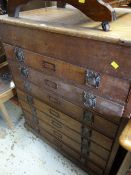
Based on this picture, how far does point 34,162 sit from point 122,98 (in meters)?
1.10

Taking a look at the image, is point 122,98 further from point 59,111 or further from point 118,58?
point 59,111

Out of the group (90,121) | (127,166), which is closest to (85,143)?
(90,121)

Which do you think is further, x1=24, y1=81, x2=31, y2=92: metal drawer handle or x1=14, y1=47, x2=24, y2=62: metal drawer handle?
x1=24, y1=81, x2=31, y2=92: metal drawer handle

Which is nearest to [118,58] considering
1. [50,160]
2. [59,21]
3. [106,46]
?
[106,46]

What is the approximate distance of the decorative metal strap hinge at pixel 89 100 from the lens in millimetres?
906

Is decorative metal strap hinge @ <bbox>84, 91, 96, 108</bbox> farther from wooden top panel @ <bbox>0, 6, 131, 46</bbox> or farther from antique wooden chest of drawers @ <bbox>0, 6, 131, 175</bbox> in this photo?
wooden top panel @ <bbox>0, 6, 131, 46</bbox>

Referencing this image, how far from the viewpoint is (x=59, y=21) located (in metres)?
0.95

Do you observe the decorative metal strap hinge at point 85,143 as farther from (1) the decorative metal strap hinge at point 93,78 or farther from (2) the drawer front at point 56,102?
(1) the decorative metal strap hinge at point 93,78

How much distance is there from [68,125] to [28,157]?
0.62 metres

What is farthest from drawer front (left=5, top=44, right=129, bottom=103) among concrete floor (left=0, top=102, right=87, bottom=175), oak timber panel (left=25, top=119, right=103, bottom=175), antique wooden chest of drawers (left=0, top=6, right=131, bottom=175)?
concrete floor (left=0, top=102, right=87, bottom=175)

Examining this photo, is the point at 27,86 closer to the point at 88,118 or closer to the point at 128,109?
the point at 88,118

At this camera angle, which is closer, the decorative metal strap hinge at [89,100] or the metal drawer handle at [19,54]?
the decorative metal strap hinge at [89,100]

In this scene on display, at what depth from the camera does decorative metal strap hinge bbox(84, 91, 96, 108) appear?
91 centimetres

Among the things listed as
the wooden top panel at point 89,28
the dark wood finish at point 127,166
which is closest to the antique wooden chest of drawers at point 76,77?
the wooden top panel at point 89,28
